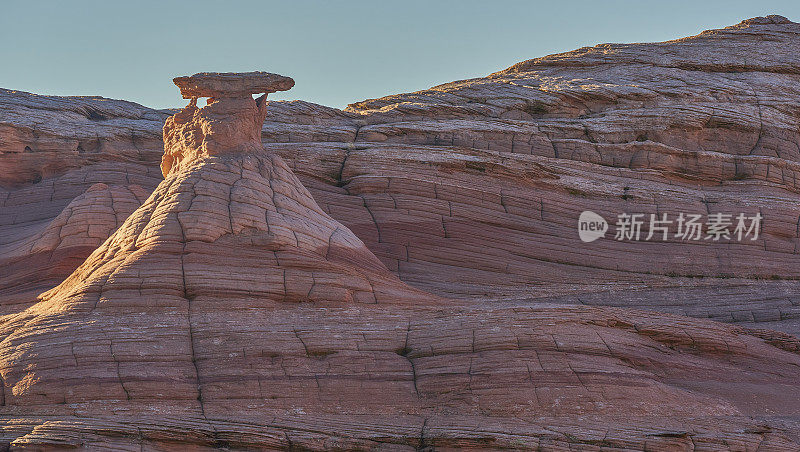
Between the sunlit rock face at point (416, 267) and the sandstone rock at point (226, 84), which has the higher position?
the sandstone rock at point (226, 84)

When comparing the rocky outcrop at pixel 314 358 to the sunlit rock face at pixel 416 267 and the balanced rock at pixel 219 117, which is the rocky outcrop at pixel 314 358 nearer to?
the sunlit rock face at pixel 416 267

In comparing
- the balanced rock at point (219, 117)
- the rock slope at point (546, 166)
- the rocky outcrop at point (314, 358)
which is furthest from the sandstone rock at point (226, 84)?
the rock slope at point (546, 166)

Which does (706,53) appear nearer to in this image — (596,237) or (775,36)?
(775,36)

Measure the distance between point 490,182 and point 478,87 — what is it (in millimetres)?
8443

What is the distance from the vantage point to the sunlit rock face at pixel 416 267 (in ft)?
64.0

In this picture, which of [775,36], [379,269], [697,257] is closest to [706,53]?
[775,36]

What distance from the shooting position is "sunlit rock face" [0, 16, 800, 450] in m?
19.5

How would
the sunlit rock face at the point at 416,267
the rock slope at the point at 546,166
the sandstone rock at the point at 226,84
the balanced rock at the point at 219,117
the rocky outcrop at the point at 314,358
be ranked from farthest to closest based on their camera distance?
the rock slope at the point at 546,166 → the sandstone rock at the point at 226,84 → the balanced rock at the point at 219,117 → the sunlit rock face at the point at 416,267 → the rocky outcrop at the point at 314,358

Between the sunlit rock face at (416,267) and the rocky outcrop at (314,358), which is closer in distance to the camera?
the rocky outcrop at (314,358)

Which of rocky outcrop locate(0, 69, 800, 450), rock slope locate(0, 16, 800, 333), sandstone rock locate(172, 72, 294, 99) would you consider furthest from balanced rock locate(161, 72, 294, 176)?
rock slope locate(0, 16, 800, 333)

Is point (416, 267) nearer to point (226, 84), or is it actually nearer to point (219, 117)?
point (219, 117)

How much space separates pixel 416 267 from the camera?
2925 cm

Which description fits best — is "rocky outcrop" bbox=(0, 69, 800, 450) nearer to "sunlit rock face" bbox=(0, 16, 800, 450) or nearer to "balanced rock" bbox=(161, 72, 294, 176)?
"sunlit rock face" bbox=(0, 16, 800, 450)

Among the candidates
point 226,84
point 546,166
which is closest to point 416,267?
point 546,166
